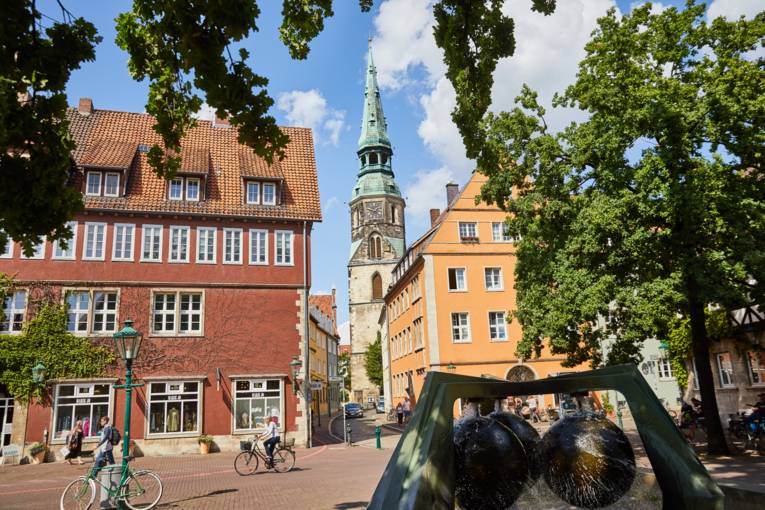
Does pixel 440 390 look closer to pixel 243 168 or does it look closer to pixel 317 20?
pixel 317 20

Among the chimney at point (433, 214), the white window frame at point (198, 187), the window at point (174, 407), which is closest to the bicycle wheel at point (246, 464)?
the window at point (174, 407)

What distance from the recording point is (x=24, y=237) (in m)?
6.46

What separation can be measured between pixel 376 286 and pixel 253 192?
60.2 m

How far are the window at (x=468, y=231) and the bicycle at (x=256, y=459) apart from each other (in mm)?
20323

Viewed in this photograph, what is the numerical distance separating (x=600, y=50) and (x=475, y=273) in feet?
64.8

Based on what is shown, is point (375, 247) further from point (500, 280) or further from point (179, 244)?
point (179, 244)

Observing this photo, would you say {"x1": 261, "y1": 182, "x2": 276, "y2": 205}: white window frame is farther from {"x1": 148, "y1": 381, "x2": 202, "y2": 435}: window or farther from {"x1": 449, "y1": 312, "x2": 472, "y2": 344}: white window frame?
{"x1": 449, "y1": 312, "x2": 472, "y2": 344}: white window frame

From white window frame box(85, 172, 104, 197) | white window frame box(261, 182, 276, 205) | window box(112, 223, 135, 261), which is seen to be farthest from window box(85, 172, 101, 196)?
white window frame box(261, 182, 276, 205)

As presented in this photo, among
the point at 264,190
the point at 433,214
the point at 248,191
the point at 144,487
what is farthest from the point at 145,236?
the point at 433,214

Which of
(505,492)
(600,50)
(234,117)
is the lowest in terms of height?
(505,492)

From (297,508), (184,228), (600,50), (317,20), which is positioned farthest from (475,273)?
(317,20)

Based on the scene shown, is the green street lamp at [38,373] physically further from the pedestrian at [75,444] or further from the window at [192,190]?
the window at [192,190]

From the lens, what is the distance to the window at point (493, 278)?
34.6 metres

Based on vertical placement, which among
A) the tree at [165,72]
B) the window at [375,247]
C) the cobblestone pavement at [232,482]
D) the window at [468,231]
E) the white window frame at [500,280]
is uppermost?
the window at [375,247]
